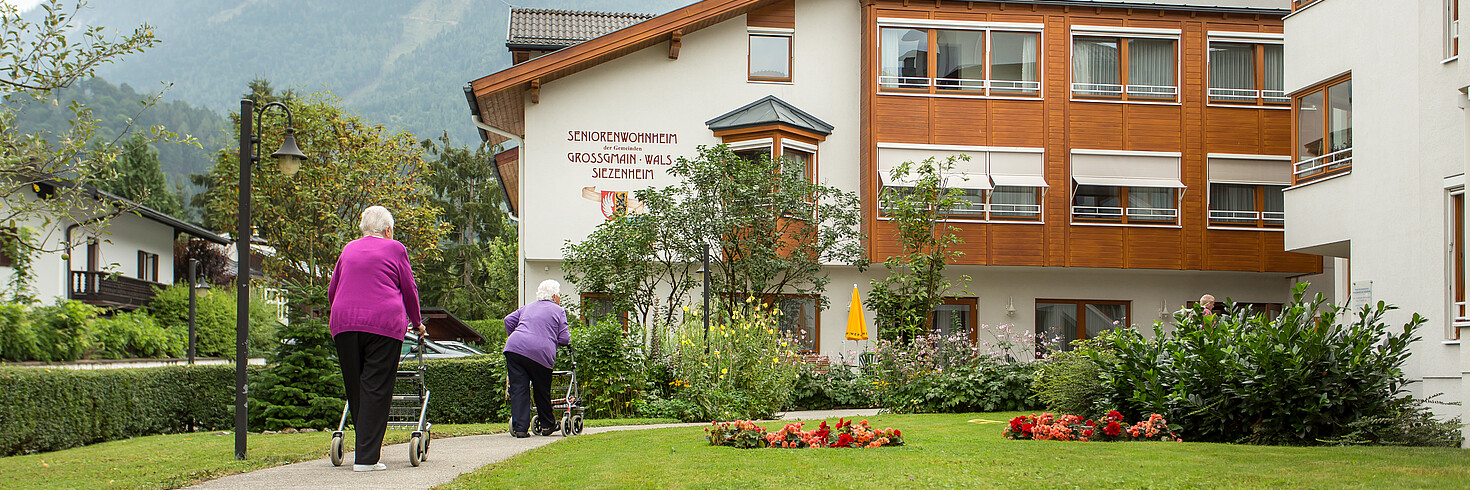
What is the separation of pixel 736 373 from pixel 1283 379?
6.57m

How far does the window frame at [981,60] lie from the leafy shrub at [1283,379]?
14.2 metres

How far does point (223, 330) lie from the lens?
3738cm

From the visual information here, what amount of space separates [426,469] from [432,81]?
192232 millimetres

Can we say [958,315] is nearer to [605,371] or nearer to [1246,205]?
[1246,205]

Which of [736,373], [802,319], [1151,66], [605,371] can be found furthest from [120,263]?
[1151,66]

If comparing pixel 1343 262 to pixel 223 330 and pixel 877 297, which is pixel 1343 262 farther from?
pixel 223 330

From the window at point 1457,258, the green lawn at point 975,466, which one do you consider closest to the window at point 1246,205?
the window at point 1457,258

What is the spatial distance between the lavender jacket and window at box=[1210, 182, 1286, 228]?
59.4 ft

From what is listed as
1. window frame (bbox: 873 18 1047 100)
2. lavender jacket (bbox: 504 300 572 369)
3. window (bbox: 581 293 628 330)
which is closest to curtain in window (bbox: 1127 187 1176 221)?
window frame (bbox: 873 18 1047 100)

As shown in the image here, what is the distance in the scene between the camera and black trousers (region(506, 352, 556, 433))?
1148cm

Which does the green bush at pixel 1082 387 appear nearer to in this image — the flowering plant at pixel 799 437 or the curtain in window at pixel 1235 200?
the flowering plant at pixel 799 437

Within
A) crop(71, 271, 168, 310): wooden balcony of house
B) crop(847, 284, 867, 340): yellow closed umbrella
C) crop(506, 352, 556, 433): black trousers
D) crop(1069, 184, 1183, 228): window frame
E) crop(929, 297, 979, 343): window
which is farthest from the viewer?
crop(71, 271, 168, 310): wooden balcony of house

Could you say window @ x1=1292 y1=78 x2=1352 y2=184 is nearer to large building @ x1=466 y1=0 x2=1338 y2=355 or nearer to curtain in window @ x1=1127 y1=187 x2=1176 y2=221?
large building @ x1=466 y1=0 x2=1338 y2=355

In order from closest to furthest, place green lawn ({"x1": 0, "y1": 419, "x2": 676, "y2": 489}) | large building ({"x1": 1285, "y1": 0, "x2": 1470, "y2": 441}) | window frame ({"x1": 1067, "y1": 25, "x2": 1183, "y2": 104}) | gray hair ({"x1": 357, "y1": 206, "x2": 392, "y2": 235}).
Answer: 1. green lawn ({"x1": 0, "y1": 419, "x2": 676, "y2": 489})
2. gray hair ({"x1": 357, "y1": 206, "x2": 392, "y2": 235})
3. large building ({"x1": 1285, "y1": 0, "x2": 1470, "y2": 441})
4. window frame ({"x1": 1067, "y1": 25, "x2": 1183, "y2": 104})
